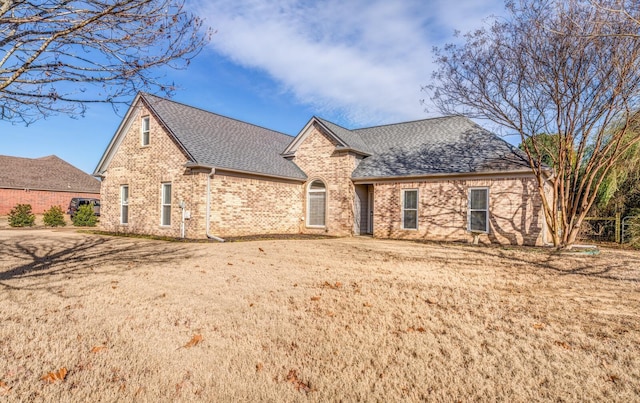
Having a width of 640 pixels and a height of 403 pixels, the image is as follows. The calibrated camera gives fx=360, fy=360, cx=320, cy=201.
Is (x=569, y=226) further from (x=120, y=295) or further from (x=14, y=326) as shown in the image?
(x=14, y=326)

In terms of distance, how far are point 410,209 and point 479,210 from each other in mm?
2815

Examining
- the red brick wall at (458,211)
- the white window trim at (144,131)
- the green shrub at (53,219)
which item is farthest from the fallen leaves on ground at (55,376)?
the green shrub at (53,219)

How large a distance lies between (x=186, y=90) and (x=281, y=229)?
12303 millimetres

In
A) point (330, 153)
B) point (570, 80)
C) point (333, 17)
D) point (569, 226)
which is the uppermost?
point (333, 17)

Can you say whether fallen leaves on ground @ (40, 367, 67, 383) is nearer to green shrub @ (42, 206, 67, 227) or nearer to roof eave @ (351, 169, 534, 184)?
roof eave @ (351, 169, 534, 184)

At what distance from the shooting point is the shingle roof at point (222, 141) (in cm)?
1495

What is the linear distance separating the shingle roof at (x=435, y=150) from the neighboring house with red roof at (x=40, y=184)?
1211 inches

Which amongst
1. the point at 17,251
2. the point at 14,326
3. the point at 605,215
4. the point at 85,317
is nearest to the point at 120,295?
the point at 85,317

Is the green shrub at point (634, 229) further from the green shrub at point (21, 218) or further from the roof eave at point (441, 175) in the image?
the green shrub at point (21, 218)

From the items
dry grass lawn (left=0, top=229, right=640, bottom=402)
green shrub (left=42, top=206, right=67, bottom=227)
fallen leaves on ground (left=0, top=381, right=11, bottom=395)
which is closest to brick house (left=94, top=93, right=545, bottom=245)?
green shrub (left=42, top=206, right=67, bottom=227)

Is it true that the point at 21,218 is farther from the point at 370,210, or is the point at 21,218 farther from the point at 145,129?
the point at 370,210

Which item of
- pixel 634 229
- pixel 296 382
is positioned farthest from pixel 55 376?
pixel 634 229

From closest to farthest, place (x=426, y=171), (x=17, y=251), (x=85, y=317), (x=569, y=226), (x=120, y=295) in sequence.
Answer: (x=85, y=317) → (x=120, y=295) → (x=17, y=251) → (x=569, y=226) → (x=426, y=171)

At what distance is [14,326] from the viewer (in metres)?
4.31
